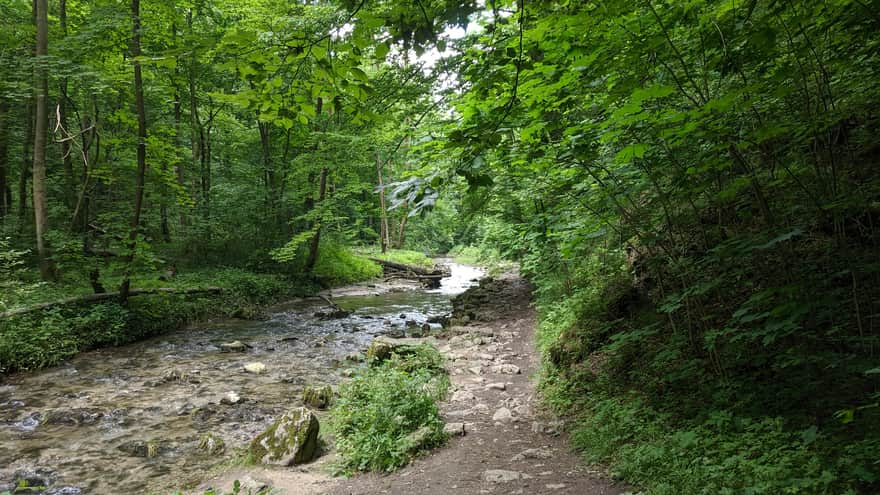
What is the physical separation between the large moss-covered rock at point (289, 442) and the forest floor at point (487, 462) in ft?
0.51

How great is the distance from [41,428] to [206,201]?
13.8 m

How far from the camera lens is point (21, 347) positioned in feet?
27.9

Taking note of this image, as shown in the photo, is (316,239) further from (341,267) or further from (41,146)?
(41,146)

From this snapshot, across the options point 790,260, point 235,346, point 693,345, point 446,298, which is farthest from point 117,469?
point 446,298

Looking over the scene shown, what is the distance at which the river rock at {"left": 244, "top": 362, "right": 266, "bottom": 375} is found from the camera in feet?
29.4

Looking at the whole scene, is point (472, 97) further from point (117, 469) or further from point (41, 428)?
point (41, 428)

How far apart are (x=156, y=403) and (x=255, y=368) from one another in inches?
79.5

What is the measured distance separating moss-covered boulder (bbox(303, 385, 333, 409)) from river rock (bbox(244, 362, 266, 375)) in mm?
2159

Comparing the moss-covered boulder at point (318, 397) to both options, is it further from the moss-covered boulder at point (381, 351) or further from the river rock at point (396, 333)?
the river rock at point (396, 333)

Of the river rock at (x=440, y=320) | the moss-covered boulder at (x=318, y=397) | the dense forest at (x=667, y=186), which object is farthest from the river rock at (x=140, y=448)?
the river rock at (x=440, y=320)

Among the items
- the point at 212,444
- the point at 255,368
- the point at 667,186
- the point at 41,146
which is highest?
the point at 41,146

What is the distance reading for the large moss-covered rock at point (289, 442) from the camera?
199 inches

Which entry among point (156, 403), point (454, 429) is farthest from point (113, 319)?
point (454, 429)

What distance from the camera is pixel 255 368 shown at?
9055 mm
